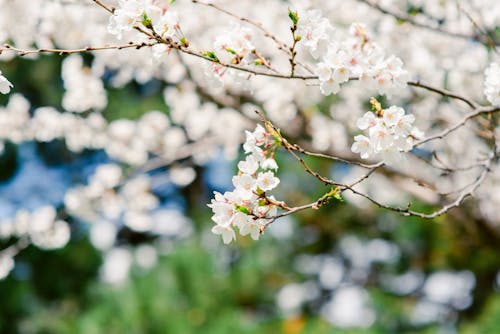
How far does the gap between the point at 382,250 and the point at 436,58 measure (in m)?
2.50

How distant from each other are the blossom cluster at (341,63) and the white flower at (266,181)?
23cm

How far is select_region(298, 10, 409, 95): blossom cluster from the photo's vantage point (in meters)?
1.06

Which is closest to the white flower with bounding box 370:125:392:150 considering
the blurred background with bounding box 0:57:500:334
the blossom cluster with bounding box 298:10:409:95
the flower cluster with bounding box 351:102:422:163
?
the flower cluster with bounding box 351:102:422:163

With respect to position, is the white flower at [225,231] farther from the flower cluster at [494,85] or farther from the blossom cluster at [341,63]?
the flower cluster at [494,85]

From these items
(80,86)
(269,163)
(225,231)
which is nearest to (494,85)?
(269,163)

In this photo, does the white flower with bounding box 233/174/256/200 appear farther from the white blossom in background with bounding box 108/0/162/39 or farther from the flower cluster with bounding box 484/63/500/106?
the flower cluster with bounding box 484/63/500/106

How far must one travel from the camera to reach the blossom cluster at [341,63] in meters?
1.06

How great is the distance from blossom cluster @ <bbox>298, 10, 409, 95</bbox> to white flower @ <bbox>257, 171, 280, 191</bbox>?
0.76 ft

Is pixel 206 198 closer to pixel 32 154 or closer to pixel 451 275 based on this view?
pixel 32 154

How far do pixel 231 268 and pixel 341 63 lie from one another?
370 centimetres

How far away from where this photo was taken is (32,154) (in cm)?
616

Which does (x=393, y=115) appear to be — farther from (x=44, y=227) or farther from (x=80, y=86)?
(x=44, y=227)

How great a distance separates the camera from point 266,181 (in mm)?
972

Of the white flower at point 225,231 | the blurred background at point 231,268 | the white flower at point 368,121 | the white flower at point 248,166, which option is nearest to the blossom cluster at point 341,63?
the white flower at point 368,121
